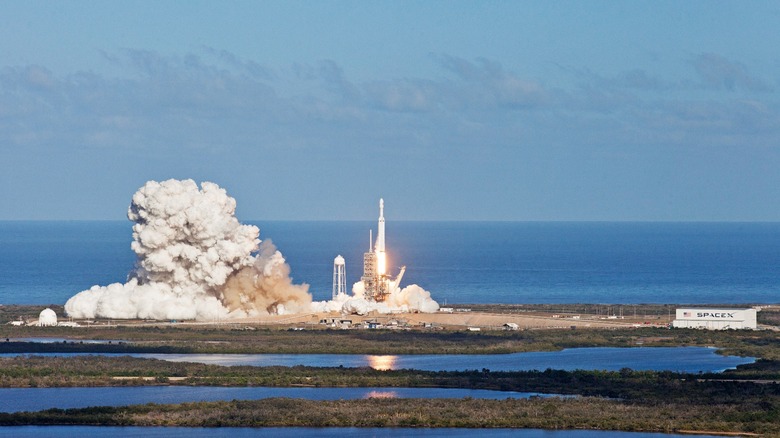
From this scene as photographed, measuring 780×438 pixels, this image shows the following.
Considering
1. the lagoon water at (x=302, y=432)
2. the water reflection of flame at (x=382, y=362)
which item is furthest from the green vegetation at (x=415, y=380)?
the water reflection of flame at (x=382, y=362)

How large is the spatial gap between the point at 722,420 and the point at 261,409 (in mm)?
18116

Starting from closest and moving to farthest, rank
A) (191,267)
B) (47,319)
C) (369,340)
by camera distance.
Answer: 1. (369,340)
2. (47,319)
3. (191,267)

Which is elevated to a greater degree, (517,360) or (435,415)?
(517,360)

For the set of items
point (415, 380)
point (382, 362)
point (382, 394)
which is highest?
point (382, 362)

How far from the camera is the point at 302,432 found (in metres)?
59.7

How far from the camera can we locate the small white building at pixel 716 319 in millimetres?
100125

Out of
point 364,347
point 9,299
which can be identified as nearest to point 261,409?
point 364,347

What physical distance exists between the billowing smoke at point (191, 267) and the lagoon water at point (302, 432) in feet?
142

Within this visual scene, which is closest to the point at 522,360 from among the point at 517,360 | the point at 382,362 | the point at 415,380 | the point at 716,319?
the point at 517,360

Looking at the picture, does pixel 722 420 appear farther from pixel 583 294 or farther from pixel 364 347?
pixel 583 294

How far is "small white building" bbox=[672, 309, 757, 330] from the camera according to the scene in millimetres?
100125

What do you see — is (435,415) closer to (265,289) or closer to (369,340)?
(369,340)

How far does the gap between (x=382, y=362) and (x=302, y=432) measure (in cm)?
2236

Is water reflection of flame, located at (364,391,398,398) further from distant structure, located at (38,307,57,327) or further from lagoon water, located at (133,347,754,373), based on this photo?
distant structure, located at (38,307,57,327)
